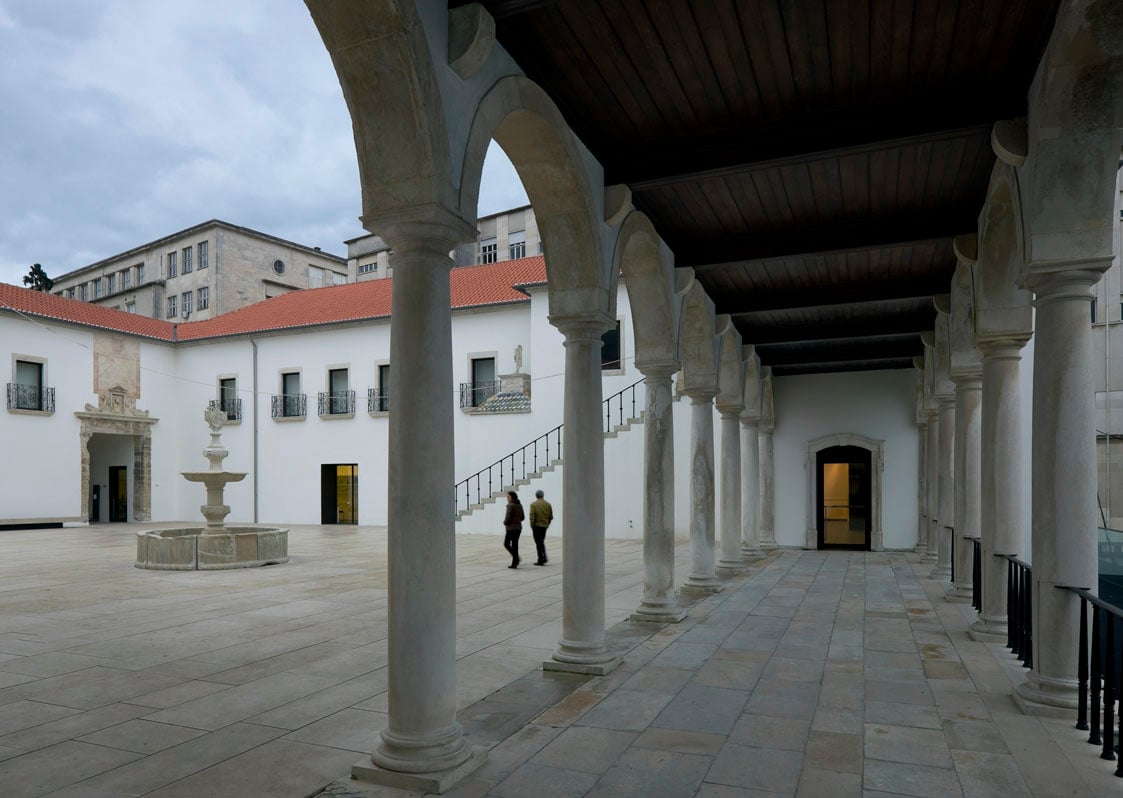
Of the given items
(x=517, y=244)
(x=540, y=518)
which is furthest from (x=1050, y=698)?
(x=517, y=244)

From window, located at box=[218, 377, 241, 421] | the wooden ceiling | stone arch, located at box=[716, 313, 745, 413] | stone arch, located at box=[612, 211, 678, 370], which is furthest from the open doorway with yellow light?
window, located at box=[218, 377, 241, 421]

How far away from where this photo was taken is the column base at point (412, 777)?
3736 millimetres

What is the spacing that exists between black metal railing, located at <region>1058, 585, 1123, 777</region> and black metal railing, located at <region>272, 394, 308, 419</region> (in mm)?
22959

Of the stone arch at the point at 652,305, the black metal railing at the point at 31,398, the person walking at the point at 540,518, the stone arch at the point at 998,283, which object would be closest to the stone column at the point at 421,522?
the stone arch at the point at 652,305

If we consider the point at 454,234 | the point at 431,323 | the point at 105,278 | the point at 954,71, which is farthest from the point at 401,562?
the point at 105,278

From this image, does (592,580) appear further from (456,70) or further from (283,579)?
(283,579)

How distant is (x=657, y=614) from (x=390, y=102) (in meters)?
5.93

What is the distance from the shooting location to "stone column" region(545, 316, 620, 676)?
6.11m

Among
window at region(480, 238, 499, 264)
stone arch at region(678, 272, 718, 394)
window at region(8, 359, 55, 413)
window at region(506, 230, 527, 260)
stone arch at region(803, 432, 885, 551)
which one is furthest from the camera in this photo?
window at region(480, 238, 499, 264)

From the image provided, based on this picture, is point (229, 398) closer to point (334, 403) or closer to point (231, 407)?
point (231, 407)

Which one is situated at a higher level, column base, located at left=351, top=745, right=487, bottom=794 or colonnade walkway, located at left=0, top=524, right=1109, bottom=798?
column base, located at left=351, top=745, right=487, bottom=794

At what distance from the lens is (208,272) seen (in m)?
34.9

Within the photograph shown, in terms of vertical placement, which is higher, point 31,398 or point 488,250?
point 488,250

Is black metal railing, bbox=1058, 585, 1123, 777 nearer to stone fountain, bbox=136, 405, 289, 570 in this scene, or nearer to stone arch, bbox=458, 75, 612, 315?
stone arch, bbox=458, 75, 612, 315
